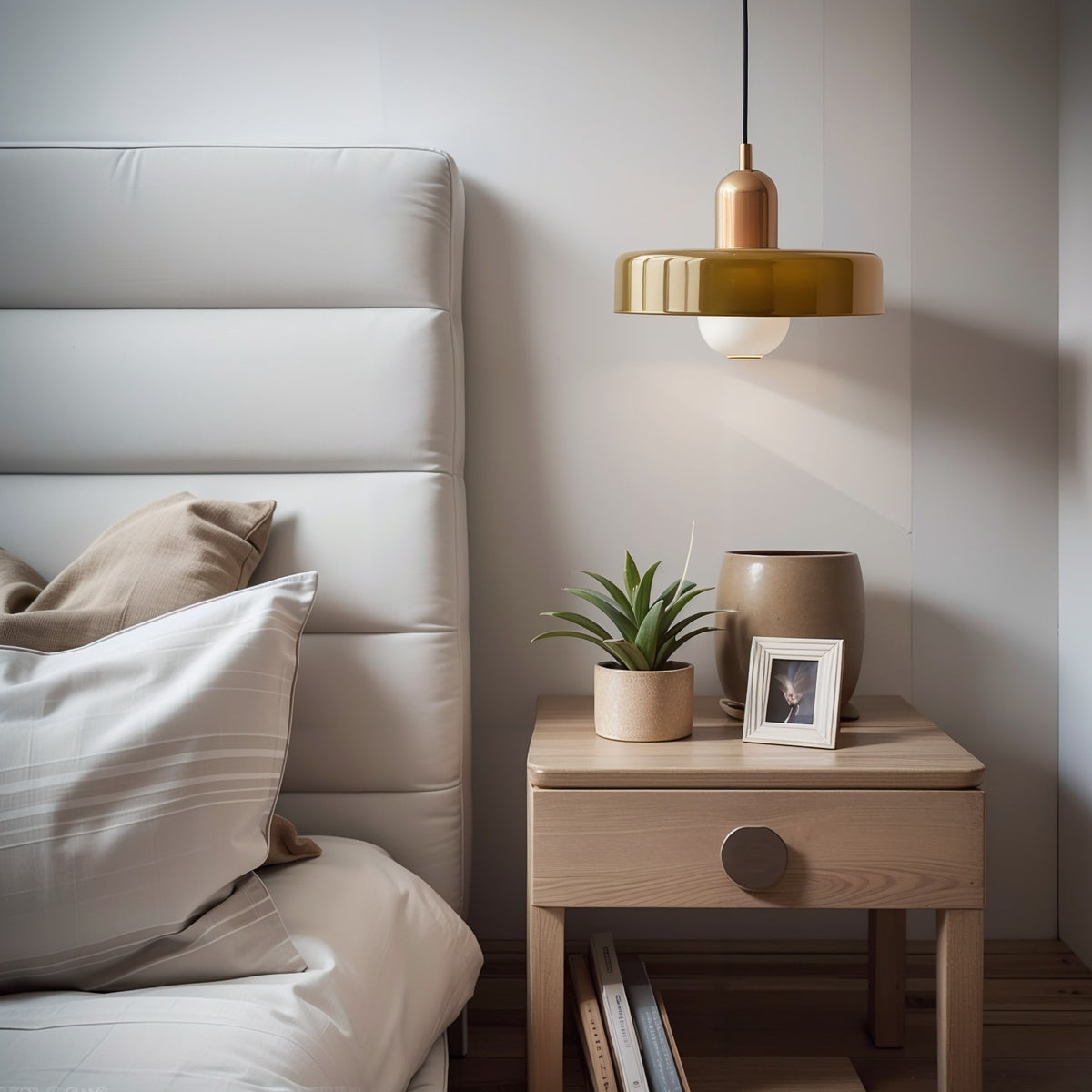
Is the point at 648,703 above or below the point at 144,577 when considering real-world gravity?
below

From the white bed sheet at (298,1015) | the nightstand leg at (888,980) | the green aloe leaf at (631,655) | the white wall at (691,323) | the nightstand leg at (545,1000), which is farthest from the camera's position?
the white wall at (691,323)

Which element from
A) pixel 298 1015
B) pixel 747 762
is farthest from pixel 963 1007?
pixel 298 1015

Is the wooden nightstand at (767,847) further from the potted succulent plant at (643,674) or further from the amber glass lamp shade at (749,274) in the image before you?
the amber glass lamp shade at (749,274)

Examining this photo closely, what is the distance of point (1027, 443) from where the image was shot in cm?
156

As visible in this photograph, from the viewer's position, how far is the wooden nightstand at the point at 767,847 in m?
1.14

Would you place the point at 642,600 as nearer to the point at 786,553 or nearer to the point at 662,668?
the point at 662,668

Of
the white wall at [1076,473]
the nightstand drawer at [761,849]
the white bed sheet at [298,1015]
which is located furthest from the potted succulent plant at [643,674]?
the white wall at [1076,473]

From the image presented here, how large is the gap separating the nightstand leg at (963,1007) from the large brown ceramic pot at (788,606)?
313 millimetres

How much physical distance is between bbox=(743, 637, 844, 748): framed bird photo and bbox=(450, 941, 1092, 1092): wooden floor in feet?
Result: 1.45

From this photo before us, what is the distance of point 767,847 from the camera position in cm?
114

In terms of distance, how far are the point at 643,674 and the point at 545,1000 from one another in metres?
0.40

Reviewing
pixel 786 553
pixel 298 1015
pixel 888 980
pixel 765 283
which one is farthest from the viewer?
pixel 786 553

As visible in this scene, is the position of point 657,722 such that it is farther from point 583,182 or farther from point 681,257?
point 583,182

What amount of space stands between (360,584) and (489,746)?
0.38 metres
